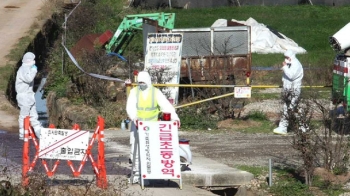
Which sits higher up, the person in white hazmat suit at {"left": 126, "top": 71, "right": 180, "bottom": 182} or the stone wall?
the person in white hazmat suit at {"left": 126, "top": 71, "right": 180, "bottom": 182}

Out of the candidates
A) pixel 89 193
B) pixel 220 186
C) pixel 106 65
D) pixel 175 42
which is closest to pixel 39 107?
pixel 106 65

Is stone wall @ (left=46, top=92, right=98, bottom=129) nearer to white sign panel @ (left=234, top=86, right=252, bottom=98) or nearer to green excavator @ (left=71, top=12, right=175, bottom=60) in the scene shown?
green excavator @ (left=71, top=12, right=175, bottom=60)

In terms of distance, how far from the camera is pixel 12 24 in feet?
→ 112

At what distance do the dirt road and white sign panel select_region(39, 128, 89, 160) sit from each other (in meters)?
8.88

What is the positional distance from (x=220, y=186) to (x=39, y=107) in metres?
13.8

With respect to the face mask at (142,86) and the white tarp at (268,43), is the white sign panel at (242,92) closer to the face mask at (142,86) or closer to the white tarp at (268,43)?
the face mask at (142,86)

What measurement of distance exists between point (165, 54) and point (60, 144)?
8783mm

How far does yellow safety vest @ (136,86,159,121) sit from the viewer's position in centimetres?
1239

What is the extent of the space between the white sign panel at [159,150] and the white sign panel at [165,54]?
748cm

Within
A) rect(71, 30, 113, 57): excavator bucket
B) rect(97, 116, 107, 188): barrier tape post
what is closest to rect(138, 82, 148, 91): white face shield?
rect(97, 116, 107, 188): barrier tape post

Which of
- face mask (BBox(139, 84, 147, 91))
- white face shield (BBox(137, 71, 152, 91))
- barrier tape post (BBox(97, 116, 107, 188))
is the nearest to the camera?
barrier tape post (BBox(97, 116, 107, 188))

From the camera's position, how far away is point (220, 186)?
1314 centimetres

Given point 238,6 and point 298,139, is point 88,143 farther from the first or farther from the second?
point 238,6

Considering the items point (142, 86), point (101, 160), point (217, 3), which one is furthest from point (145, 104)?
point (217, 3)
